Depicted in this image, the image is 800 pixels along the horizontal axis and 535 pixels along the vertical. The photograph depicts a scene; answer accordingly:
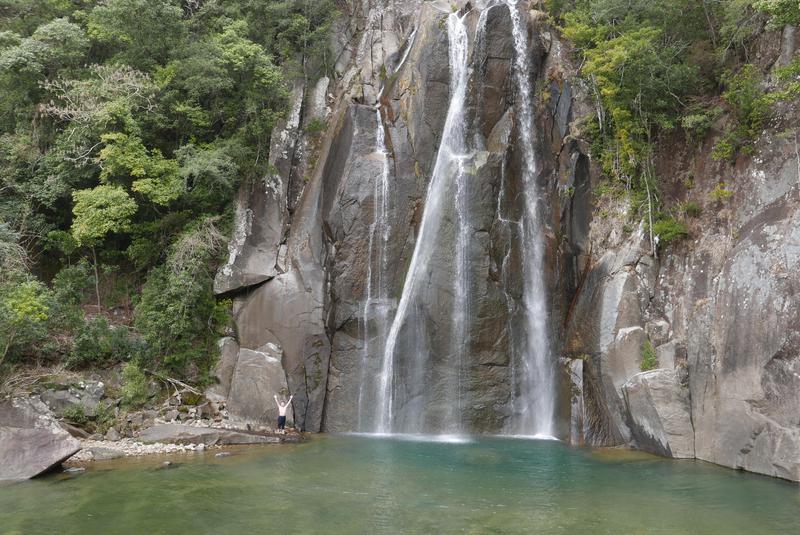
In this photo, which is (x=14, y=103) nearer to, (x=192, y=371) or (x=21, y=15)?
(x=21, y=15)

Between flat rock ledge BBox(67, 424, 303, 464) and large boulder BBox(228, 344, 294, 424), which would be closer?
flat rock ledge BBox(67, 424, 303, 464)

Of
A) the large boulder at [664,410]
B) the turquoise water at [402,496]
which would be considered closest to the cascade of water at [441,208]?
the turquoise water at [402,496]

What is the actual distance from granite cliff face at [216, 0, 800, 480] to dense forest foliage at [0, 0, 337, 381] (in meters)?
1.19

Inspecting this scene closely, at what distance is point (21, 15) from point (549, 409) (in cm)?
2230

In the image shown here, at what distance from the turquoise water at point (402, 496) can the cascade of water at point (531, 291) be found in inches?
111

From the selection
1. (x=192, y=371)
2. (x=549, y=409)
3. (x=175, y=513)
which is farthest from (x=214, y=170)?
(x=549, y=409)

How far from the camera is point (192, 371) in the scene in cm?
1631

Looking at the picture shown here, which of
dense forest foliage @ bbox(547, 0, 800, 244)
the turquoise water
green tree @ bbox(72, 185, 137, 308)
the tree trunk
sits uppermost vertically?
dense forest foliage @ bbox(547, 0, 800, 244)

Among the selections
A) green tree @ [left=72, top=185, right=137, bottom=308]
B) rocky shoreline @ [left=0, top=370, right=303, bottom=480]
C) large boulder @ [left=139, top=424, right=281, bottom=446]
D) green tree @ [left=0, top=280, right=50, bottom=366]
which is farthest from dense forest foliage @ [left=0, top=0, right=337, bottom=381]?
large boulder @ [left=139, top=424, right=281, bottom=446]

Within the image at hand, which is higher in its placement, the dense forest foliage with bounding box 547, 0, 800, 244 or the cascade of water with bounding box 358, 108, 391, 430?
the dense forest foliage with bounding box 547, 0, 800, 244

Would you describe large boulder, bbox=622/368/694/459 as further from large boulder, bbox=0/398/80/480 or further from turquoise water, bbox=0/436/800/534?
large boulder, bbox=0/398/80/480

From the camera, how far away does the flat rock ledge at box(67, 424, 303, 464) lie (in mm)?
12388

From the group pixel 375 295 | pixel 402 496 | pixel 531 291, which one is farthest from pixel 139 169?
pixel 402 496

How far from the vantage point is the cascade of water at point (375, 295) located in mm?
16203
